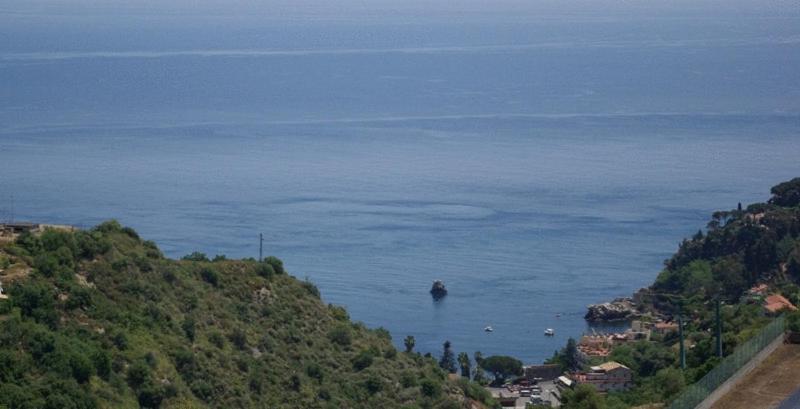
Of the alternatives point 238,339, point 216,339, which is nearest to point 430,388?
point 238,339

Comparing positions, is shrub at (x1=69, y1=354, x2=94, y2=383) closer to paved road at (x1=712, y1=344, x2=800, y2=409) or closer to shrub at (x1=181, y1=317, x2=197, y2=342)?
shrub at (x1=181, y1=317, x2=197, y2=342)

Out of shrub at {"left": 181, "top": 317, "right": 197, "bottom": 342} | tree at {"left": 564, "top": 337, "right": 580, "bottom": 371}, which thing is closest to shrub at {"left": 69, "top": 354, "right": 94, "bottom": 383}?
shrub at {"left": 181, "top": 317, "right": 197, "bottom": 342}

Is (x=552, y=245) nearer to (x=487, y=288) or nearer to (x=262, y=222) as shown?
(x=487, y=288)

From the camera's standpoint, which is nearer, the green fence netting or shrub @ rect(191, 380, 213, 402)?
the green fence netting

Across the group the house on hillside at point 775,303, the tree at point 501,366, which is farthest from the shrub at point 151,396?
the tree at point 501,366

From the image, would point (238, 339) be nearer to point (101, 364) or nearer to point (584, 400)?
point (101, 364)

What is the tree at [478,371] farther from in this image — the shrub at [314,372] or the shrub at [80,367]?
the shrub at [80,367]

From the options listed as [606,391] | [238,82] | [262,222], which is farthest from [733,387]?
[238,82]
